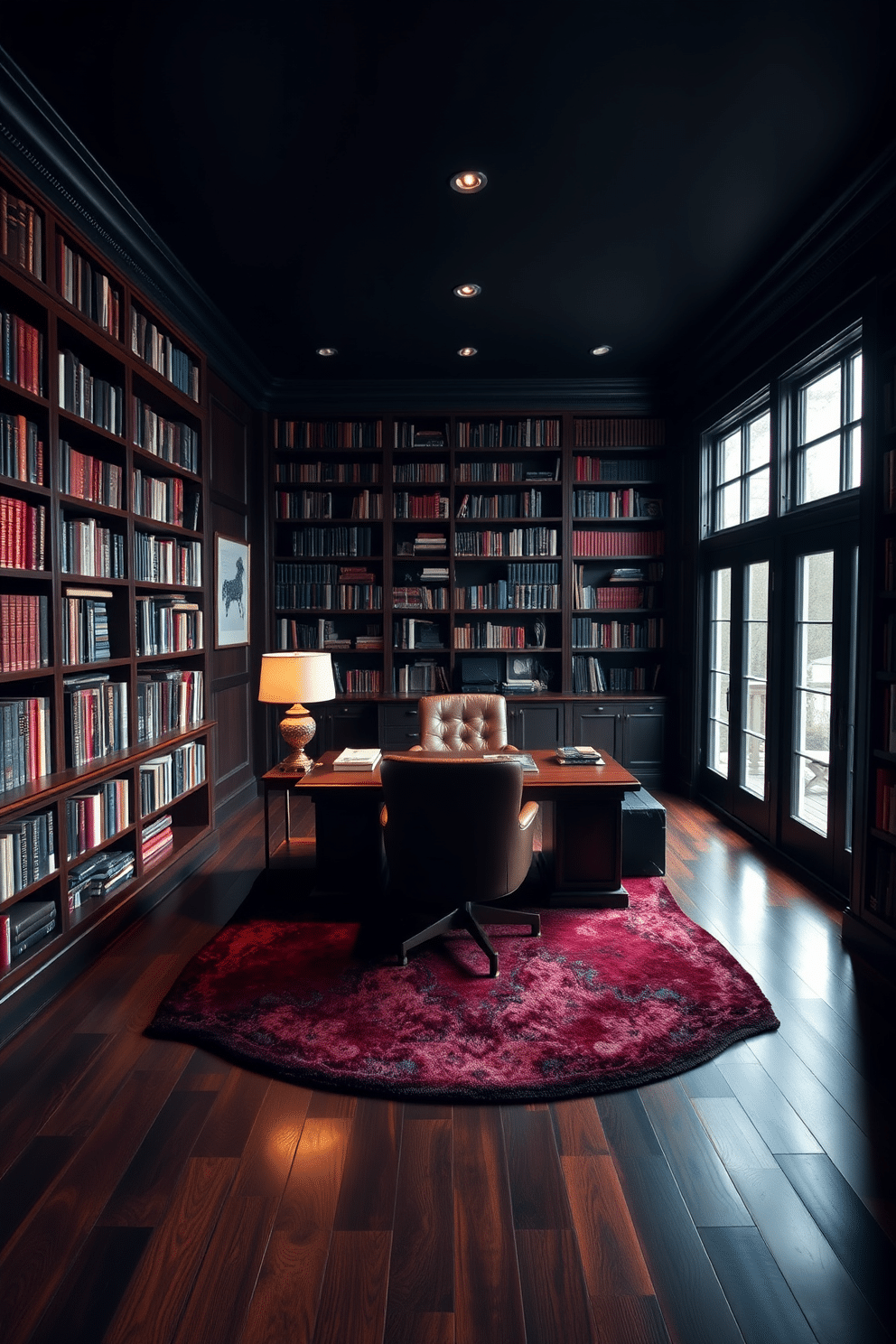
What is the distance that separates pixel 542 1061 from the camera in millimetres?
2139

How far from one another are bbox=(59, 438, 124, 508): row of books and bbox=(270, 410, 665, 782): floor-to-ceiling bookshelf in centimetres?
247

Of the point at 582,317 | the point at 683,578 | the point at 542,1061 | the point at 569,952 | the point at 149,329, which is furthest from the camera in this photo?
the point at 683,578

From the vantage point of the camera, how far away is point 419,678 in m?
5.83

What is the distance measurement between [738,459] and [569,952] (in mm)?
3506

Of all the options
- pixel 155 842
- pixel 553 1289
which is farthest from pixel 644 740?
pixel 553 1289

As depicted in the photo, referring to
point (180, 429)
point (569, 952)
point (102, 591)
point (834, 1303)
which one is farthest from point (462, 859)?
point (180, 429)

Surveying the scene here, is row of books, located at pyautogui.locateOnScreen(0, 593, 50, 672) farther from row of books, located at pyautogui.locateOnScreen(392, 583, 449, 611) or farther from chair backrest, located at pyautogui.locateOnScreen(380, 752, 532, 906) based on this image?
row of books, located at pyautogui.locateOnScreen(392, 583, 449, 611)

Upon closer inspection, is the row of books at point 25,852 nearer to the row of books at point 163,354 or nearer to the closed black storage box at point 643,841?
the row of books at point 163,354

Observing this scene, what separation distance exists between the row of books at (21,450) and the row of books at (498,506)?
3455 millimetres

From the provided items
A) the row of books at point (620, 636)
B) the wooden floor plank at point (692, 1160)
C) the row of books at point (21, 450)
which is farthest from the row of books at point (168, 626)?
the row of books at point (620, 636)

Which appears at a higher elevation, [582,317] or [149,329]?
[582,317]

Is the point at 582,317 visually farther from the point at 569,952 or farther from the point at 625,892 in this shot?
the point at 569,952

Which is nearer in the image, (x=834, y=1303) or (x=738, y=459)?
(x=834, y=1303)

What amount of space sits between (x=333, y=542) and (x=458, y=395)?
1.53 meters
